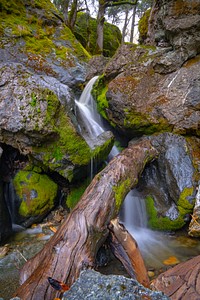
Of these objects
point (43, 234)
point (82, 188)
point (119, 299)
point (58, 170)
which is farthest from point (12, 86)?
point (119, 299)

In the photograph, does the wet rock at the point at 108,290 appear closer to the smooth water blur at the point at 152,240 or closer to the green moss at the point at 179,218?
the smooth water blur at the point at 152,240

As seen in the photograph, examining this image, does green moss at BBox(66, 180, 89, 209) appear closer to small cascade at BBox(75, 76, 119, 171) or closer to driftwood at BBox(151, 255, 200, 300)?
small cascade at BBox(75, 76, 119, 171)

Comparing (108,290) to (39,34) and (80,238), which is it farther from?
(39,34)

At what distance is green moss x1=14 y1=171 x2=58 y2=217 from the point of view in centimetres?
479

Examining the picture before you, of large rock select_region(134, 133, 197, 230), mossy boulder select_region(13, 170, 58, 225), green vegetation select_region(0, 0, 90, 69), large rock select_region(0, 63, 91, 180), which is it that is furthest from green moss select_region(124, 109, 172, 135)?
green vegetation select_region(0, 0, 90, 69)

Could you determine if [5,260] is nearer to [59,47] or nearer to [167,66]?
[167,66]

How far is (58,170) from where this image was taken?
4.84 metres

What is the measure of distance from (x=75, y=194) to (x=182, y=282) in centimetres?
372

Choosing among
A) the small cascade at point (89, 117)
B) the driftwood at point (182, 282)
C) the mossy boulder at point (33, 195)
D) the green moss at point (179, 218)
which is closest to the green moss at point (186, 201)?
the green moss at point (179, 218)

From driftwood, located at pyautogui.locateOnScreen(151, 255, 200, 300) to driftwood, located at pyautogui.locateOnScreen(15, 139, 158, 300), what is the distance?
0.89 metres

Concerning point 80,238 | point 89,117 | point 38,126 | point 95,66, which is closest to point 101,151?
point 38,126

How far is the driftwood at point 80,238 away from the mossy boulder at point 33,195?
1575 millimetres

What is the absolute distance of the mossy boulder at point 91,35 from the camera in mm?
14977

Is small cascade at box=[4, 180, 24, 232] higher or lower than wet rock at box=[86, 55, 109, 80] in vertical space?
lower
